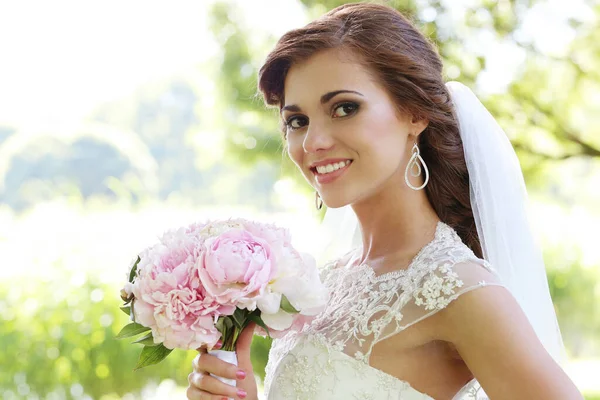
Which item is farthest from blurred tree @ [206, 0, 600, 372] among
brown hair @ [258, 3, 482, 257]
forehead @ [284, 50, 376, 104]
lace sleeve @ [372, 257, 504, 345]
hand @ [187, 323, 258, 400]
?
hand @ [187, 323, 258, 400]

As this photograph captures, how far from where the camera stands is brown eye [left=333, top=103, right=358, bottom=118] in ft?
7.27

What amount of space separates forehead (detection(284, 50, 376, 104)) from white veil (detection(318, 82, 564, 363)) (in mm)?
397

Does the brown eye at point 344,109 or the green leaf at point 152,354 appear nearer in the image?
the green leaf at point 152,354

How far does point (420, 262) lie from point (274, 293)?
0.52 meters

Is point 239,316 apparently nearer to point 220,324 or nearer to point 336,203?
point 220,324

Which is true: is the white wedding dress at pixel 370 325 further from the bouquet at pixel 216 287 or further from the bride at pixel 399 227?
the bouquet at pixel 216 287

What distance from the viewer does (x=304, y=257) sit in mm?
1949

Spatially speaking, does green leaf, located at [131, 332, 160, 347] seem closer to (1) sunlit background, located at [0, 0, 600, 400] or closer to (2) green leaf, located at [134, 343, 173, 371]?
(2) green leaf, located at [134, 343, 173, 371]

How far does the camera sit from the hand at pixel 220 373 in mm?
1902

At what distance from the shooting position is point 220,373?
6.24 feet

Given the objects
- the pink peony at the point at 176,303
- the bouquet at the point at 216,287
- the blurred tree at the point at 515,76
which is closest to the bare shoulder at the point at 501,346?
the bouquet at the point at 216,287

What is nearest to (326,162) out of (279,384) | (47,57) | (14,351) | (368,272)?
(368,272)

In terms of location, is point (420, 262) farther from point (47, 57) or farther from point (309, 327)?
point (47, 57)

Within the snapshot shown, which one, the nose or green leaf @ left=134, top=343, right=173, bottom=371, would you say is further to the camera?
the nose
